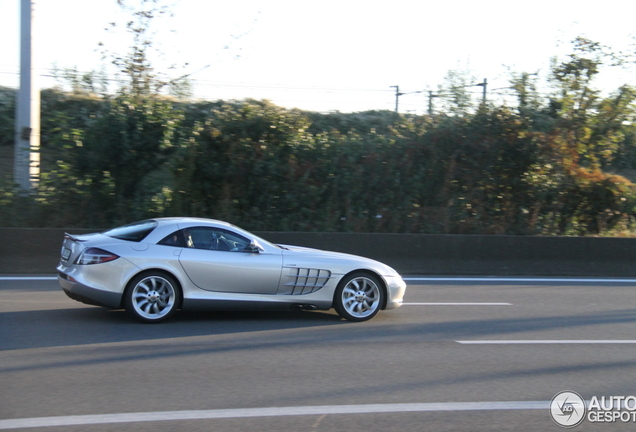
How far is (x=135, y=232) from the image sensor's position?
7.93 metres

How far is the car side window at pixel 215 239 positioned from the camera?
798 cm

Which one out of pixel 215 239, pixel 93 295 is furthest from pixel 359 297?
pixel 93 295

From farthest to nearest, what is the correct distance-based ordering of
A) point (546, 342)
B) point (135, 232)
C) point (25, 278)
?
point (25, 278), point (135, 232), point (546, 342)

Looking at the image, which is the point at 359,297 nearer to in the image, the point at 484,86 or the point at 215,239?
the point at 215,239

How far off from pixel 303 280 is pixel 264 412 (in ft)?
11.1

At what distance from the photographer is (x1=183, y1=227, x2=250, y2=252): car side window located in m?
7.98

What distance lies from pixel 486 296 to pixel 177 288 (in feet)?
18.0

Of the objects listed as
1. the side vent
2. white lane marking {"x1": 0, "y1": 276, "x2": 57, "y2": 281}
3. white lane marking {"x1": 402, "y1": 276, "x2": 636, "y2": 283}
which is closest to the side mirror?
the side vent

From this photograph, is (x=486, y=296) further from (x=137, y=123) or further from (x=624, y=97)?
(x=624, y=97)

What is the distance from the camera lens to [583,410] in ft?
16.7

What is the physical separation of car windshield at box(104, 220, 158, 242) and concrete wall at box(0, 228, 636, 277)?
485 cm

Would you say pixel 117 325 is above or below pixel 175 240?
below

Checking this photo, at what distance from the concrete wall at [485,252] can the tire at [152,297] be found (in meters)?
5.16

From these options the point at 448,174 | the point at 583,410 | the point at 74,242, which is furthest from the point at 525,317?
the point at 448,174
